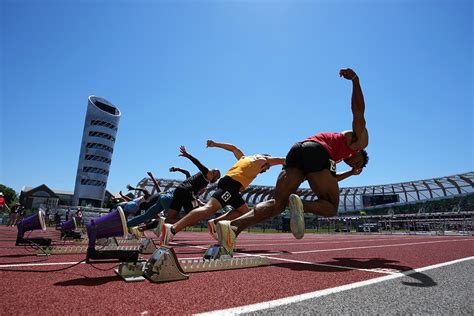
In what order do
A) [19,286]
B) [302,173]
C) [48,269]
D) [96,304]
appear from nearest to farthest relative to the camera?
1. [96,304]
2. [19,286]
3. [48,269]
4. [302,173]

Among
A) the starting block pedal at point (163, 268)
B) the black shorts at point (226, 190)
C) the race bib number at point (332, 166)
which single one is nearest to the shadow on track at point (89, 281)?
the starting block pedal at point (163, 268)

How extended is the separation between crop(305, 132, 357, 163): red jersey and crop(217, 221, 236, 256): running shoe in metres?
1.51

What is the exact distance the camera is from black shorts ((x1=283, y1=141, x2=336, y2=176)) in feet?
11.3

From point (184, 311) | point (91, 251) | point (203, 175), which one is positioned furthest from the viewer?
point (203, 175)

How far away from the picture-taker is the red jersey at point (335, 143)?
3.63 m

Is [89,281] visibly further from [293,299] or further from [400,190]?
[400,190]

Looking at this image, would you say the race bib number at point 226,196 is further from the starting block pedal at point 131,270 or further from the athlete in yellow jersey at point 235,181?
the starting block pedal at point 131,270

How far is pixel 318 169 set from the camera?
3447mm

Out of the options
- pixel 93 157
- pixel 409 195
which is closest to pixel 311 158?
pixel 409 195

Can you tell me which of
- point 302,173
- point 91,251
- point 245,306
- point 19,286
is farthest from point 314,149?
point 19,286

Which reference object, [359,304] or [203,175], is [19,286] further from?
[203,175]

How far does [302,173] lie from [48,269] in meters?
2.89

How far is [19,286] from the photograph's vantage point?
1.97 metres

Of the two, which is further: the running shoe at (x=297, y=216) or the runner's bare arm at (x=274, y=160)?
the runner's bare arm at (x=274, y=160)
